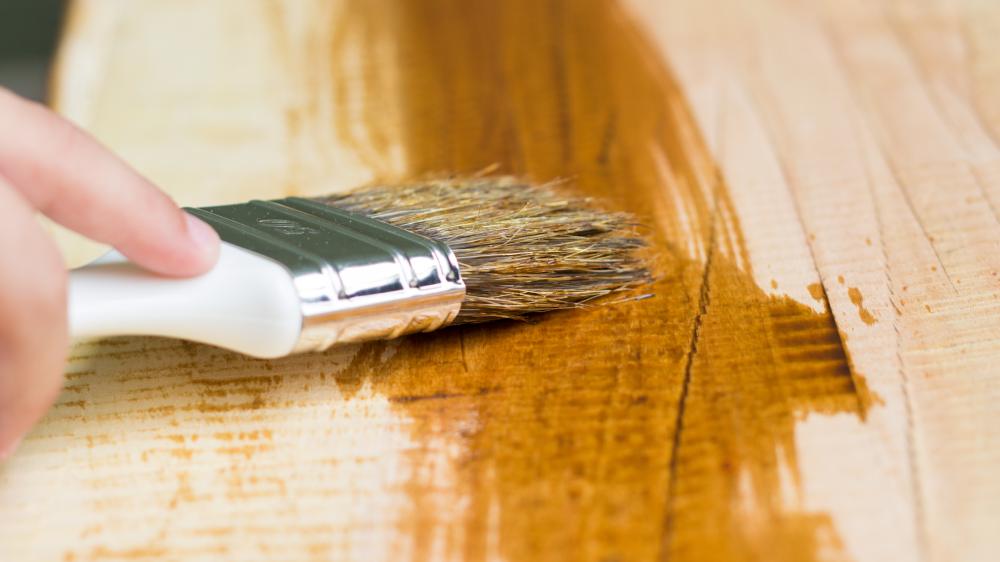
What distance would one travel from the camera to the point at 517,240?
1.21 metres

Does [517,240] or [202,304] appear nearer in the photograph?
[202,304]

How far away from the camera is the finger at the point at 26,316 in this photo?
34.3 inches

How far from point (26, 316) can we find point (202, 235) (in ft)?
0.71

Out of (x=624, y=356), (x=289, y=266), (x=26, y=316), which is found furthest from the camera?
(x=624, y=356)

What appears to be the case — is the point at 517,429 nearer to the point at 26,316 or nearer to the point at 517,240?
the point at 517,240

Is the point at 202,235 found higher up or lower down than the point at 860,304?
higher up

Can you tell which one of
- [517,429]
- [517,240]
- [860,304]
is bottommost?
[517,429]

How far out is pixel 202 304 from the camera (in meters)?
1.05

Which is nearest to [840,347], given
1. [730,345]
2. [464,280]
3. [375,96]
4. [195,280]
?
[730,345]

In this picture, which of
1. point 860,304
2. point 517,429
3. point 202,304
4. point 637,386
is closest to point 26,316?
point 202,304

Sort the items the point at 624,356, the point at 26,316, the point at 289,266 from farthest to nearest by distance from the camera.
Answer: the point at 624,356 < the point at 289,266 < the point at 26,316

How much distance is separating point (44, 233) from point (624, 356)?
64 centimetres

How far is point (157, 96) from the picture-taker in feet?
5.98

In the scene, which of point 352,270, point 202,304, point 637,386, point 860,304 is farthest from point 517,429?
point 860,304
